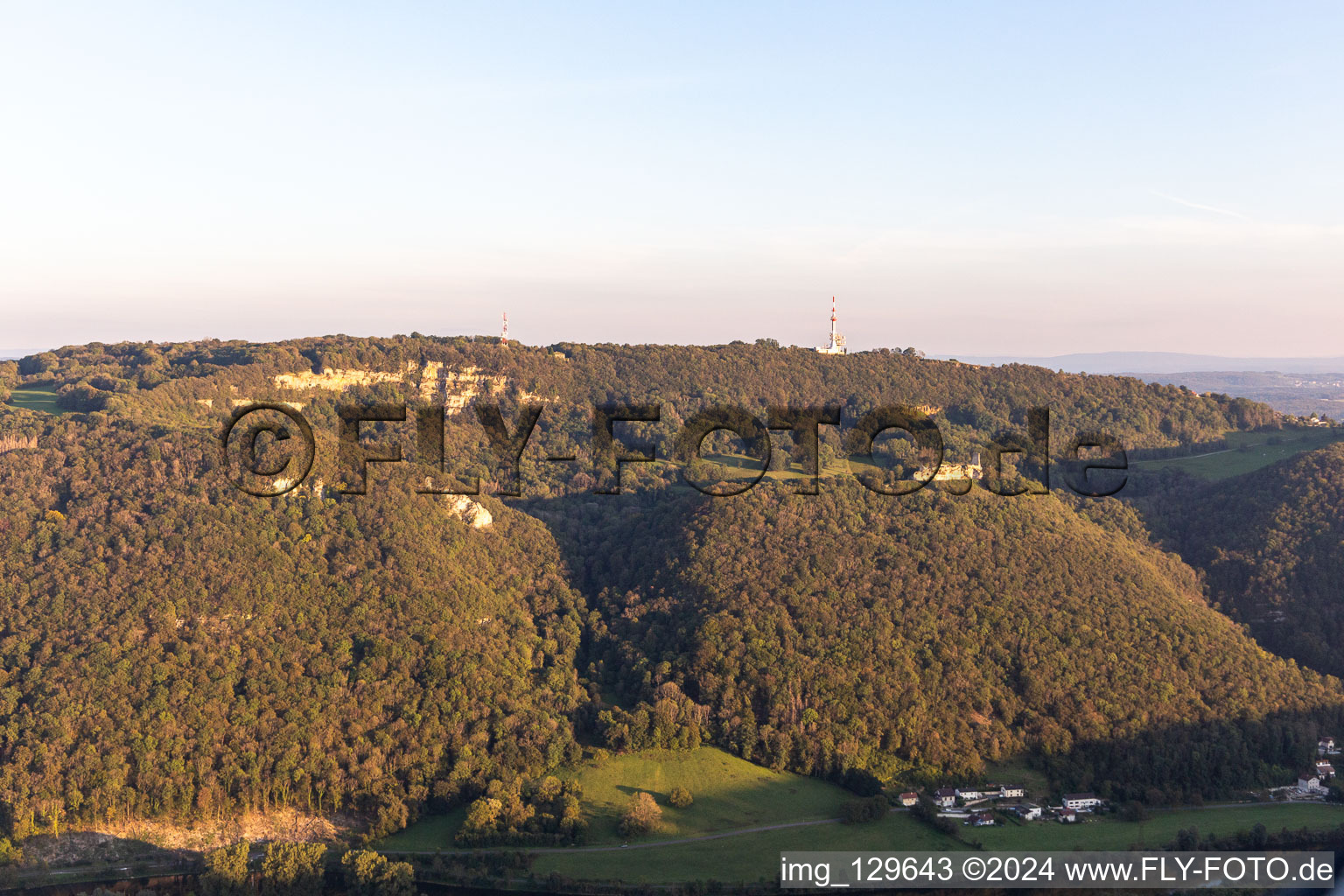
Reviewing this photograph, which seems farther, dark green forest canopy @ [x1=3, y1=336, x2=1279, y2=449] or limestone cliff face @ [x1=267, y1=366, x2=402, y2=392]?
dark green forest canopy @ [x1=3, y1=336, x2=1279, y2=449]

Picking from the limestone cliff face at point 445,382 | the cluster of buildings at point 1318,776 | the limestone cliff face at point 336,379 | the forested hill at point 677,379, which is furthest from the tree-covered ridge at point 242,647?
the cluster of buildings at point 1318,776

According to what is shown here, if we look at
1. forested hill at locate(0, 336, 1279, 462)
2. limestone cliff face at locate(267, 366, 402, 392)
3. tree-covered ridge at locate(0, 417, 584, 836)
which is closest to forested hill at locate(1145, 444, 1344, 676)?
forested hill at locate(0, 336, 1279, 462)

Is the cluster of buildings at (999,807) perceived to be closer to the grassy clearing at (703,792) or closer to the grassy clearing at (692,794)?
the grassy clearing at (703,792)

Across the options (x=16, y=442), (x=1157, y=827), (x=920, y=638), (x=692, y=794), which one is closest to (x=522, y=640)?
(x=692, y=794)

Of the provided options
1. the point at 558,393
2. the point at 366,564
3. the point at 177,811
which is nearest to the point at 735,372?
the point at 558,393

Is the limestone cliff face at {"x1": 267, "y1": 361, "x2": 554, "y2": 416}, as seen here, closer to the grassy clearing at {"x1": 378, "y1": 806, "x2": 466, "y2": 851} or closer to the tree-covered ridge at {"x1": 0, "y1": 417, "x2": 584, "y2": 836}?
the tree-covered ridge at {"x1": 0, "y1": 417, "x2": 584, "y2": 836}

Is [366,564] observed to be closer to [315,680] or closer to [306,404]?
[315,680]
